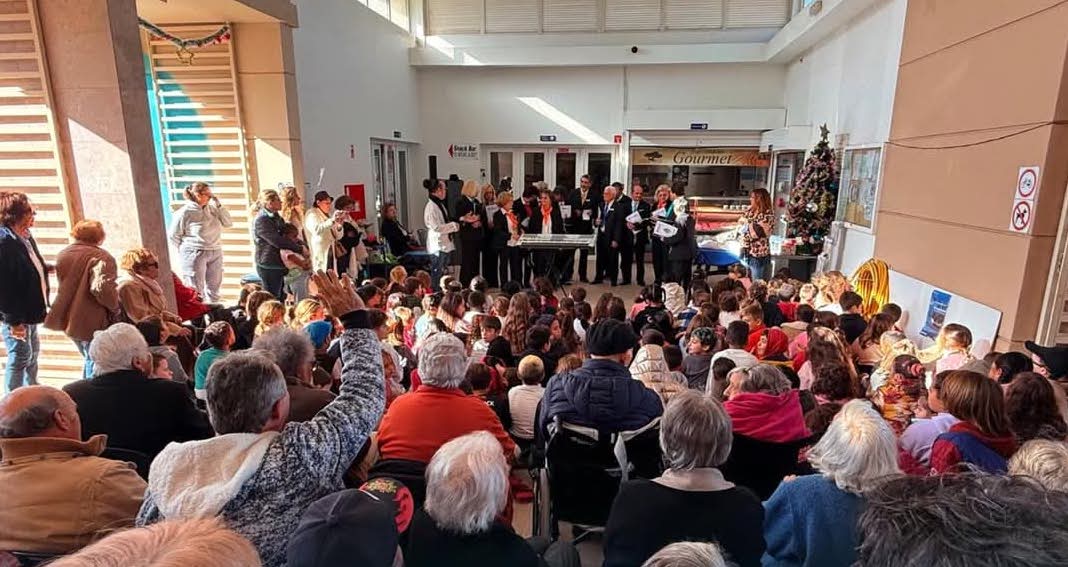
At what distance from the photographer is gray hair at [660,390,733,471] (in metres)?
1.77

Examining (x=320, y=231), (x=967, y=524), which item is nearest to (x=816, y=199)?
(x=320, y=231)

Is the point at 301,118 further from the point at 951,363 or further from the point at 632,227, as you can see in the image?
the point at 951,363

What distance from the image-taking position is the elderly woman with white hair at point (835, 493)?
65.3 inches

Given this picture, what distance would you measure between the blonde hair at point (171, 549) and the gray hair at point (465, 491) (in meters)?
0.74

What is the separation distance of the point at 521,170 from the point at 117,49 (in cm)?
874

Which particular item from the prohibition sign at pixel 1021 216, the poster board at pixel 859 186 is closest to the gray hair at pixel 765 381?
the prohibition sign at pixel 1021 216

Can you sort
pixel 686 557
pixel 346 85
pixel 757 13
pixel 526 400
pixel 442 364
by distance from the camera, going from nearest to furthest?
1. pixel 686 557
2. pixel 442 364
3. pixel 526 400
4. pixel 346 85
5. pixel 757 13

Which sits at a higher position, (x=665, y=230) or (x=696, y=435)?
(x=665, y=230)

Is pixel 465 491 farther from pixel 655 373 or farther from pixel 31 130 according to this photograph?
pixel 31 130

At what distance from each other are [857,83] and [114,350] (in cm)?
868

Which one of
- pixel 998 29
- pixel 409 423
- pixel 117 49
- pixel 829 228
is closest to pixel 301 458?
pixel 409 423

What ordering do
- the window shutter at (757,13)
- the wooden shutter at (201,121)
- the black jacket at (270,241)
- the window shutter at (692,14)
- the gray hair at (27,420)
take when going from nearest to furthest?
the gray hair at (27,420)
the black jacket at (270,241)
the wooden shutter at (201,121)
the window shutter at (757,13)
the window shutter at (692,14)

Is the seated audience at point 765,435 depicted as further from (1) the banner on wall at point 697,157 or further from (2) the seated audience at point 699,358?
(1) the banner on wall at point 697,157

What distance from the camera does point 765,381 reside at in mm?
2480
